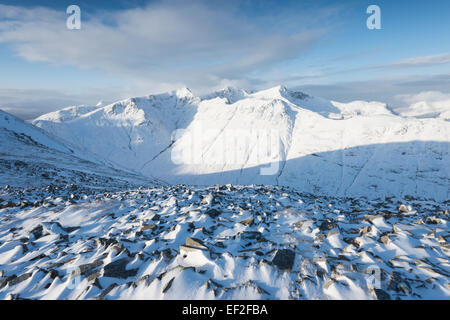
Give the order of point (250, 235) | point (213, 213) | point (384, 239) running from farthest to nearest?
point (213, 213) → point (250, 235) → point (384, 239)

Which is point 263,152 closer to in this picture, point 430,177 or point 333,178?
point 333,178

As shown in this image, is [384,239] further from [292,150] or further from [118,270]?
[292,150]

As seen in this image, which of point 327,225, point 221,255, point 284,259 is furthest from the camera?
point 327,225

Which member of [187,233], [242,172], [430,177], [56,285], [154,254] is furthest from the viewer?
[242,172]

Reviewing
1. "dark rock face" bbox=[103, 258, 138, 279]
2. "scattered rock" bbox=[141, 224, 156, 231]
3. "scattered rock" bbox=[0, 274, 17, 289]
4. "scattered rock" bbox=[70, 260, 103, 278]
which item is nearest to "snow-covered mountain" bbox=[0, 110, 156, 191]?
"scattered rock" bbox=[141, 224, 156, 231]

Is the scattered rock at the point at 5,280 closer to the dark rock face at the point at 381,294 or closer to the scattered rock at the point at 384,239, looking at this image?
the dark rock face at the point at 381,294

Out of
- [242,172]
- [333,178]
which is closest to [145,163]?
[242,172]

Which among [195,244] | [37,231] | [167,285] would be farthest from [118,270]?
[37,231]
